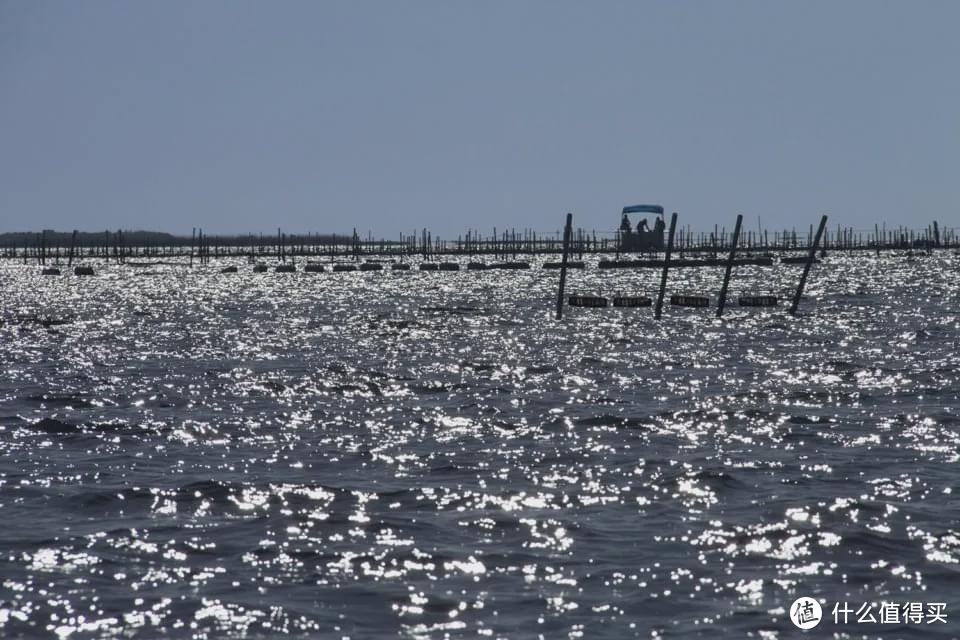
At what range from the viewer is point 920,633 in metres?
8.54

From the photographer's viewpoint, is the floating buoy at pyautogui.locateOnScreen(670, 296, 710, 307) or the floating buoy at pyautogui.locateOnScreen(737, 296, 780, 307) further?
the floating buoy at pyautogui.locateOnScreen(737, 296, 780, 307)

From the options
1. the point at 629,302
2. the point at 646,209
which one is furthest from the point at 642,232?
the point at 629,302

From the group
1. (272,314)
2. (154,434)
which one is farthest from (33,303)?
(154,434)

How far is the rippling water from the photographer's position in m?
9.38

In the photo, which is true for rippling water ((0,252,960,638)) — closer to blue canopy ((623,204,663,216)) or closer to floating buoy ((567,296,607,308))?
floating buoy ((567,296,607,308))

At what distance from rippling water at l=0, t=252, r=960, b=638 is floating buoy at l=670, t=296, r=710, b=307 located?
16897 mm

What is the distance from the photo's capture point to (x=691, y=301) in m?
49.1

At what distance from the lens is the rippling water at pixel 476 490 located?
30.8 ft

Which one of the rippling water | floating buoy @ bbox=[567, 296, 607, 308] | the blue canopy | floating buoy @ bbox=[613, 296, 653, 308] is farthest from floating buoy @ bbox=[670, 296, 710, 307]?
the blue canopy

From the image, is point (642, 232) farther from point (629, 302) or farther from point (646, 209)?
point (629, 302)

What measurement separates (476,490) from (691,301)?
36.8 metres

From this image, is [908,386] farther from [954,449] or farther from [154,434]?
[154,434]

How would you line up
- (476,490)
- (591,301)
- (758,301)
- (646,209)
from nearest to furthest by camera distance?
1. (476,490)
2. (758,301)
3. (591,301)
4. (646,209)

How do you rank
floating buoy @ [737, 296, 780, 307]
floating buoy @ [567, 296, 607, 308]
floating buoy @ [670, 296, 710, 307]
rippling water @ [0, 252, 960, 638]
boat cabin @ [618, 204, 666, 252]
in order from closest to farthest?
rippling water @ [0, 252, 960, 638], floating buoy @ [670, 296, 710, 307], floating buoy @ [737, 296, 780, 307], floating buoy @ [567, 296, 607, 308], boat cabin @ [618, 204, 666, 252]
